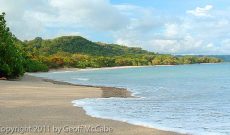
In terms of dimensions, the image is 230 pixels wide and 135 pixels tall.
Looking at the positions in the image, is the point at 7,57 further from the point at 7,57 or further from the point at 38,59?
the point at 38,59

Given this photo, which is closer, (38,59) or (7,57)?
(7,57)

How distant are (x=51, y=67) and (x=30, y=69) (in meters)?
30.3

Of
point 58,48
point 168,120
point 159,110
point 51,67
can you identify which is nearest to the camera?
point 168,120

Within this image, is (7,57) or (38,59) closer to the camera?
(7,57)

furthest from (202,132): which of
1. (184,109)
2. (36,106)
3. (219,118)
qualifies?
(36,106)

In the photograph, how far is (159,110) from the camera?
1723 centimetres

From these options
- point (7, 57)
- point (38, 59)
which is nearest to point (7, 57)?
point (7, 57)

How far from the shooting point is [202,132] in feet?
38.0

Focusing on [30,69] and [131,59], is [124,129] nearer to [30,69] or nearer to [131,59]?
[30,69]

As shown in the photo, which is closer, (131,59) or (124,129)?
(124,129)

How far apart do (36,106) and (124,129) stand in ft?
22.0

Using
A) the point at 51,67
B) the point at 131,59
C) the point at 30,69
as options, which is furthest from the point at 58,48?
the point at 30,69

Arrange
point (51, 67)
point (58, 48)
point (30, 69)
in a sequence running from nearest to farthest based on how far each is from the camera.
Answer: point (30, 69)
point (51, 67)
point (58, 48)

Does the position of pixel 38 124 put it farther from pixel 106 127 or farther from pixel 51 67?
pixel 51 67
